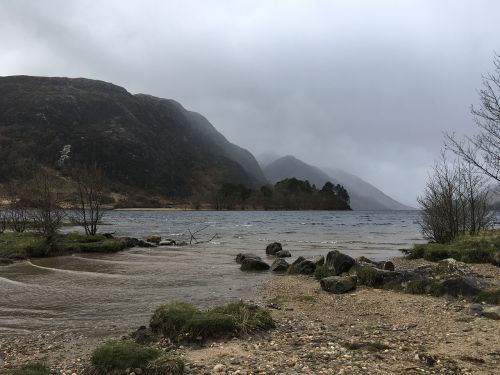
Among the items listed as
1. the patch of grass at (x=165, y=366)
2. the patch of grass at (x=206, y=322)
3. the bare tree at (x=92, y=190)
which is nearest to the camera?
the patch of grass at (x=165, y=366)

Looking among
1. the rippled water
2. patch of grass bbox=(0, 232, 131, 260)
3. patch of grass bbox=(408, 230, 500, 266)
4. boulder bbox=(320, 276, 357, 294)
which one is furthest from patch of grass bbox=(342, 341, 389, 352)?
patch of grass bbox=(0, 232, 131, 260)

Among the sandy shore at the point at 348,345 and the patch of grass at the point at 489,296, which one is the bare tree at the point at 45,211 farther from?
the patch of grass at the point at 489,296

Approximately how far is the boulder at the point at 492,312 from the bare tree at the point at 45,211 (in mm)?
29656

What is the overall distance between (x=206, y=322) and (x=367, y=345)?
3.88m

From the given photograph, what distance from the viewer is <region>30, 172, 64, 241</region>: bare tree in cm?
3333

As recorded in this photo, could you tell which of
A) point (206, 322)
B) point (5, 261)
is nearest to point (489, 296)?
point (206, 322)

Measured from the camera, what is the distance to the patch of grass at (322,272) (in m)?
20.7

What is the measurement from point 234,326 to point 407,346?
13.3ft

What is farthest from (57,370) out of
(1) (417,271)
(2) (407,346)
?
(1) (417,271)

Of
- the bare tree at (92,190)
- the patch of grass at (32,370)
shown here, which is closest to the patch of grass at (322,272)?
the patch of grass at (32,370)

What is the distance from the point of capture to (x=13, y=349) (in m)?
10.5

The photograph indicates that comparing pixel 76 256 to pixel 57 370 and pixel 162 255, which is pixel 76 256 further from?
pixel 57 370

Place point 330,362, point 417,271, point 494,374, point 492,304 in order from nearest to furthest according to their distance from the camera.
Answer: point 494,374, point 330,362, point 492,304, point 417,271

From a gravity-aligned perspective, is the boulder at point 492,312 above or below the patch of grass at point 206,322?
above
